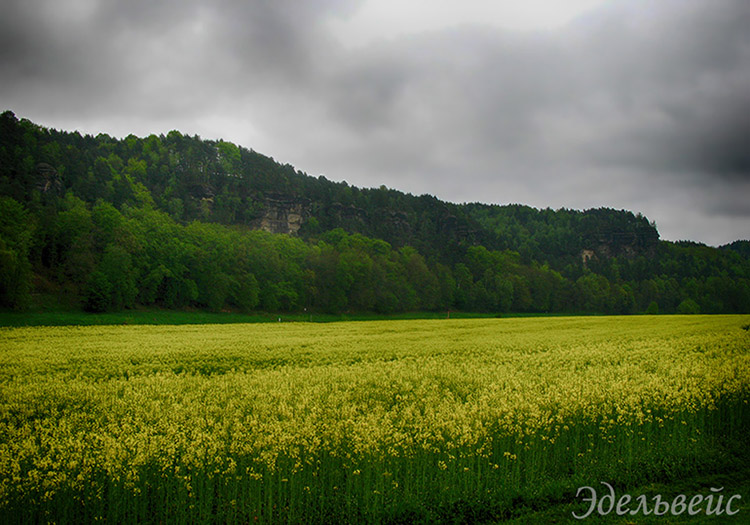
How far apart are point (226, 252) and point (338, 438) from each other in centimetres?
8083

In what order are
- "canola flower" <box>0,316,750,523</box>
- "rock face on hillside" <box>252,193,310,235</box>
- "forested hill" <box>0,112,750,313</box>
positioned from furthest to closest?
"rock face on hillside" <box>252,193,310,235</box>
"forested hill" <box>0,112,750,313</box>
"canola flower" <box>0,316,750,523</box>

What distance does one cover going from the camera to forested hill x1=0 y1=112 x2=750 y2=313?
6625 centimetres

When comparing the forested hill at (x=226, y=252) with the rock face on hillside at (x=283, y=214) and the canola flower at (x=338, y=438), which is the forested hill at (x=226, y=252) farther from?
the canola flower at (x=338, y=438)

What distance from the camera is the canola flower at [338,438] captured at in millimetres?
7434

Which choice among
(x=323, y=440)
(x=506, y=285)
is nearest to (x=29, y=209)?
(x=323, y=440)

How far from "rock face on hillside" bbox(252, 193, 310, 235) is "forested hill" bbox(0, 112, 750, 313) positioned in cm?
50

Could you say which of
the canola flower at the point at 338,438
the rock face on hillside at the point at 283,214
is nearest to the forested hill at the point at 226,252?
the rock face on hillside at the point at 283,214

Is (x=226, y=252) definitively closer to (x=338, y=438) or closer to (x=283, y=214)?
(x=338, y=438)

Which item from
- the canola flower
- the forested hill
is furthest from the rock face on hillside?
the canola flower

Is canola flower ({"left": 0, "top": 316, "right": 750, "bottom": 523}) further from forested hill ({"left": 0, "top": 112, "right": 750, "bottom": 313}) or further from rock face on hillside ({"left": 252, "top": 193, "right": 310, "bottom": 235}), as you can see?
rock face on hillside ({"left": 252, "top": 193, "right": 310, "bottom": 235})

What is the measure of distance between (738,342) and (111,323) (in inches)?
2424

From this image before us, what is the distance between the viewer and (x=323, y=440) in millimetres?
9062

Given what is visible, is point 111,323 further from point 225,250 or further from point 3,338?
point 225,250

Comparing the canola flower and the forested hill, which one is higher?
the forested hill
